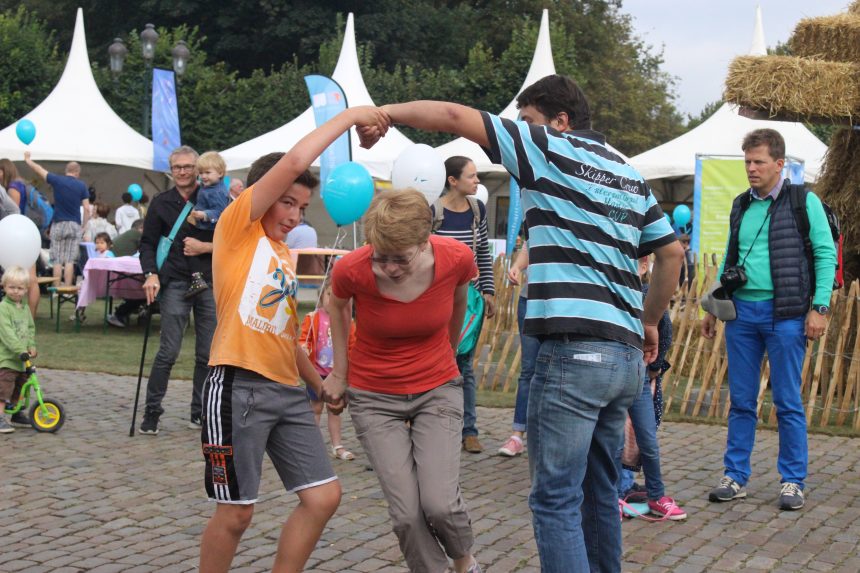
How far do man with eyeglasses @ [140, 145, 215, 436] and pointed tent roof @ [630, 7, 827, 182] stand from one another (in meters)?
13.8

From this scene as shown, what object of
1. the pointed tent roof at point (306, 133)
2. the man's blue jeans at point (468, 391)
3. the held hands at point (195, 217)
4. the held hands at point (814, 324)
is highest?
the pointed tent roof at point (306, 133)

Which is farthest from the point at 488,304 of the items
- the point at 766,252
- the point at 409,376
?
the point at 409,376

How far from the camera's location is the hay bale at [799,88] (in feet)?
27.6

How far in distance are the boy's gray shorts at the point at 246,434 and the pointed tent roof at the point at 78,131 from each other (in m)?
19.7

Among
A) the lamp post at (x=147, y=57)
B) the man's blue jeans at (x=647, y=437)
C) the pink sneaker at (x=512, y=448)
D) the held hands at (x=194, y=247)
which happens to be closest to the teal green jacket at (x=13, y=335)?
the held hands at (x=194, y=247)

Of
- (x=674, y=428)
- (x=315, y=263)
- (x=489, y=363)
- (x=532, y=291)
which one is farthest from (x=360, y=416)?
(x=315, y=263)

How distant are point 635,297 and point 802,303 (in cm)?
269

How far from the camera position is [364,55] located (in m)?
37.8

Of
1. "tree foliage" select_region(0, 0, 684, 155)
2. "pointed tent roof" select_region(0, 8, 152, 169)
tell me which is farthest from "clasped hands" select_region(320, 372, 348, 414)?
"tree foliage" select_region(0, 0, 684, 155)

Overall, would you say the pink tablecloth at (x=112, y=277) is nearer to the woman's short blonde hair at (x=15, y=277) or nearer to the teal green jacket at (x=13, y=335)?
the woman's short blonde hair at (x=15, y=277)

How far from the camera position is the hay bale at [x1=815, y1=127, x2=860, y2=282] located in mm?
9562

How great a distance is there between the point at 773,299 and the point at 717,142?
15448 millimetres

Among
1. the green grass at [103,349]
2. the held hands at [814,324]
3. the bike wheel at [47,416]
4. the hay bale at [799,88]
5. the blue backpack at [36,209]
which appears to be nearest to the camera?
the held hands at [814,324]

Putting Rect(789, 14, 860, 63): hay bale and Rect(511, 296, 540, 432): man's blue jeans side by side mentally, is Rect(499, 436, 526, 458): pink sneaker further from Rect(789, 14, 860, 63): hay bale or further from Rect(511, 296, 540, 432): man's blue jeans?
Rect(789, 14, 860, 63): hay bale
